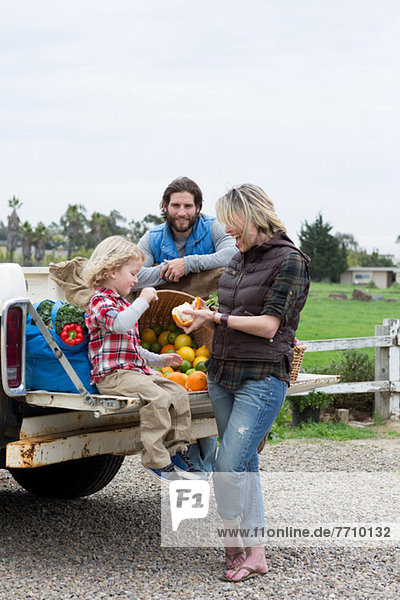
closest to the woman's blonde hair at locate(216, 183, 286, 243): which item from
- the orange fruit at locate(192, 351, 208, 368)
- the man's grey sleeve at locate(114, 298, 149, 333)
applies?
the man's grey sleeve at locate(114, 298, 149, 333)

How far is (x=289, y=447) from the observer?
27.5 ft

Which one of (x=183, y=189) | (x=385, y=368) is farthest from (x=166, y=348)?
(x=385, y=368)

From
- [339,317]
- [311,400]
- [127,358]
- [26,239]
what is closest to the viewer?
[127,358]

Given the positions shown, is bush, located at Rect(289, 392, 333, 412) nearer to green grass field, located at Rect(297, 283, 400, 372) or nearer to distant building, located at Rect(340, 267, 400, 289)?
green grass field, located at Rect(297, 283, 400, 372)

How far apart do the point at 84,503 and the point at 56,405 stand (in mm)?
2093

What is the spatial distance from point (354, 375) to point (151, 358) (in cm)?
661

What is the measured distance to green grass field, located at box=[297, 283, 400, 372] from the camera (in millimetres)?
25344

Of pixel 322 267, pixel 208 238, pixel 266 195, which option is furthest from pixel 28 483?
pixel 322 267

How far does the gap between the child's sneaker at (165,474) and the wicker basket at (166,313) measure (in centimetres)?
78

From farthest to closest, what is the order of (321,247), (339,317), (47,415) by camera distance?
1. (321,247)
2. (339,317)
3. (47,415)

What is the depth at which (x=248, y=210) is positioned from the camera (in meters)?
4.06

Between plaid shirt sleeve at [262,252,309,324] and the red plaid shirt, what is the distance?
2.37 ft

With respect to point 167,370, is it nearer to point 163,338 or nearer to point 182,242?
point 163,338

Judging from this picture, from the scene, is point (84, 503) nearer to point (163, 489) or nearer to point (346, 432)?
point (163, 489)
